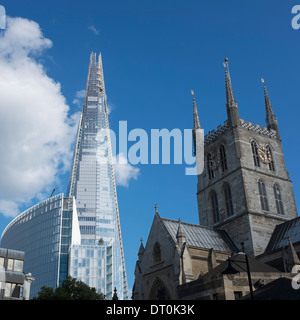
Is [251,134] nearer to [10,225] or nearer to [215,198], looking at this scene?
[215,198]

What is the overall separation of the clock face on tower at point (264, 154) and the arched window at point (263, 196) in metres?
3.51

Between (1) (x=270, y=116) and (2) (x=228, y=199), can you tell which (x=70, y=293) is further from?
(1) (x=270, y=116)

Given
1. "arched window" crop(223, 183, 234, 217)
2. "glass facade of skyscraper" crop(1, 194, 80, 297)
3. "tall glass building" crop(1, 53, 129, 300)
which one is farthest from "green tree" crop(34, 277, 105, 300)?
"glass facade of skyscraper" crop(1, 194, 80, 297)

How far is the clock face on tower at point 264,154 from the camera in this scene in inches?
2053

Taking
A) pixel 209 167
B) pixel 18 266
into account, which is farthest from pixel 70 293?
pixel 209 167

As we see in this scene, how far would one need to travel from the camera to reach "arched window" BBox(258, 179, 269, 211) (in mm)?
48956

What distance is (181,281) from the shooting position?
35.8m

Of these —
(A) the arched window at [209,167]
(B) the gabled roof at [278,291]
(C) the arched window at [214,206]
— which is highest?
(A) the arched window at [209,167]

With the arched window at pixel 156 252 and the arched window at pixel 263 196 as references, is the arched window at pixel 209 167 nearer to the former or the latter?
the arched window at pixel 263 196

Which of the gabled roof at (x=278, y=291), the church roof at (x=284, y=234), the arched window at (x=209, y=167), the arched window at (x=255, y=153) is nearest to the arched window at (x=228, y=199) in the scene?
the arched window at (x=209, y=167)

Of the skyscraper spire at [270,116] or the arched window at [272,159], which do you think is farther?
the skyscraper spire at [270,116]

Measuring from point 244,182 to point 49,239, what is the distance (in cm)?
9185

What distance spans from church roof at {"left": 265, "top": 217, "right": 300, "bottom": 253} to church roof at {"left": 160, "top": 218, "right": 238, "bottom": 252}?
14.1 feet

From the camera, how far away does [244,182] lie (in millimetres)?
48156
